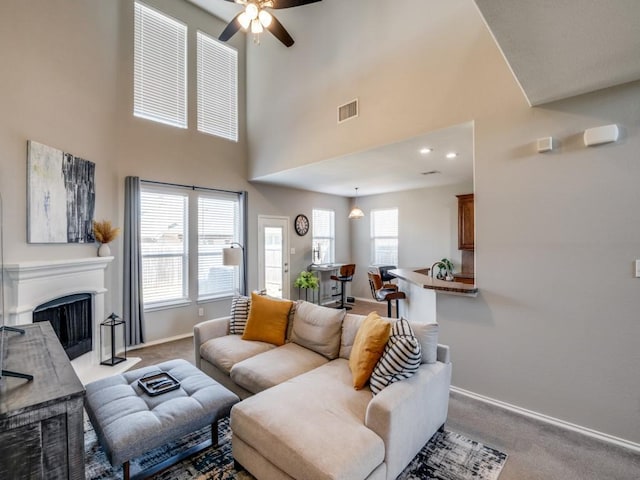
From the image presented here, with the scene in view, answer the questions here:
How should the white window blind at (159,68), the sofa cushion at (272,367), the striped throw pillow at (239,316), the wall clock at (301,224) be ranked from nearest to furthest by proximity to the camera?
the sofa cushion at (272,367) < the striped throw pillow at (239,316) < the white window blind at (159,68) < the wall clock at (301,224)

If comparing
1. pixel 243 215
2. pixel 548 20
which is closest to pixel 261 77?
pixel 243 215

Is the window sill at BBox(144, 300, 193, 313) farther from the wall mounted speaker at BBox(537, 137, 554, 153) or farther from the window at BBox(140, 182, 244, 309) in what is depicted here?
the wall mounted speaker at BBox(537, 137, 554, 153)

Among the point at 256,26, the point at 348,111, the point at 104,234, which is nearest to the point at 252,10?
the point at 256,26

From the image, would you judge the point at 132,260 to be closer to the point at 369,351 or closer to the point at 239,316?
the point at 239,316

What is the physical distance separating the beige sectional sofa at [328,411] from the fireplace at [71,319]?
1.91 metres

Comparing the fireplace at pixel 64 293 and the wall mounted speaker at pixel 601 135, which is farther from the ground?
the wall mounted speaker at pixel 601 135

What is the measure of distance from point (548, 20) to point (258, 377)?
2.77 m

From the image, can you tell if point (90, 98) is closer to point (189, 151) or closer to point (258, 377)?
point (189, 151)

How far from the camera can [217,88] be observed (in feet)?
17.1

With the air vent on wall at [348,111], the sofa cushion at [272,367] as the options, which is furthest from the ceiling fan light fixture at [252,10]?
the sofa cushion at [272,367]

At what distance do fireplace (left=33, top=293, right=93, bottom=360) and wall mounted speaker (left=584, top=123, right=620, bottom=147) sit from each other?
4.91m

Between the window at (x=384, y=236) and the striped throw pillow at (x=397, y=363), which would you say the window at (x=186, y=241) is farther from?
the striped throw pillow at (x=397, y=363)

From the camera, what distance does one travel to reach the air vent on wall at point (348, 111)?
371cm

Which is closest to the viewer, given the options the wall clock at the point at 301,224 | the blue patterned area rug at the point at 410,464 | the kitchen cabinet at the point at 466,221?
the blue patterned area rug at the point at 410,464
